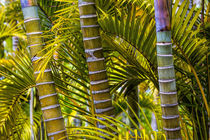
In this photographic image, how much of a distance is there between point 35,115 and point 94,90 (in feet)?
4.40

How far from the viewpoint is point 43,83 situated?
1413 mm

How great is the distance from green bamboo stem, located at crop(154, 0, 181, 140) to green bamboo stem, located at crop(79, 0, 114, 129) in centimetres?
34

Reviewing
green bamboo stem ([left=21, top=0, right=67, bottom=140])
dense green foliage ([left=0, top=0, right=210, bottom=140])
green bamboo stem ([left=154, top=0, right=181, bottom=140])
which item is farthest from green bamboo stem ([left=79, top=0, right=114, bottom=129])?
green bamboo stem ([left=154, top=0, right=181, bottom=140])

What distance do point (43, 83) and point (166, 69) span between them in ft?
2.12

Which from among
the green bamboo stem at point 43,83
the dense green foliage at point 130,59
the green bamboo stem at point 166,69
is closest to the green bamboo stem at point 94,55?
the dense green foliage at point 130,59

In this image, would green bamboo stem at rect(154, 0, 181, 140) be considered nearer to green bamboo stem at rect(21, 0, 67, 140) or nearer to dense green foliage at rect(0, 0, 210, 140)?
dense green foliage at rect(0, 0, 210, 140)

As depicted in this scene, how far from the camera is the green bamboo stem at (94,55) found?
1.38 m

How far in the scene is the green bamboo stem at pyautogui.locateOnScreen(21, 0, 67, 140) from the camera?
1415mm

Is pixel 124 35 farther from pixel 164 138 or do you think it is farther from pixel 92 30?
pixel 164 138

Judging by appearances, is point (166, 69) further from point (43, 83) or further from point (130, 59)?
point (43, 83)

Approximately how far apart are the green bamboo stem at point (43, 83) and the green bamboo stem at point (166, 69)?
0.57 m

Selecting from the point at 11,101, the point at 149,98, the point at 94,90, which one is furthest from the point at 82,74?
the point at 149,98

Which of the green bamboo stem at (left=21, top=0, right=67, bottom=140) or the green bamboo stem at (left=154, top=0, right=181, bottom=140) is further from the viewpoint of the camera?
the green bamboo stem at (left=21, top=0, right=67, bottom=140)

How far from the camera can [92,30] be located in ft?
4.56
